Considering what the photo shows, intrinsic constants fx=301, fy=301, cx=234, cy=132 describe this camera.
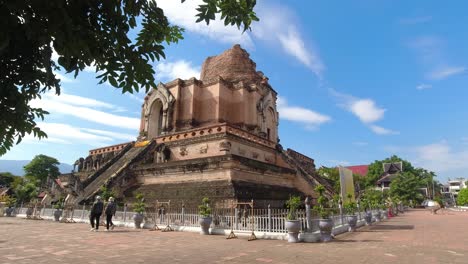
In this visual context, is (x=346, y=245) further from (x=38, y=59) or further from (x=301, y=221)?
(x=38, y=59)

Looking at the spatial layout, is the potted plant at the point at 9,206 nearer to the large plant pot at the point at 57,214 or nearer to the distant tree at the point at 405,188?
the large plant pot at the point at 57,214

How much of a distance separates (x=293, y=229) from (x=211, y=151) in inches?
401

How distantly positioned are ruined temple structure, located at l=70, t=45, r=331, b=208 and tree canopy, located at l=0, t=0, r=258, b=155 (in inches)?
460

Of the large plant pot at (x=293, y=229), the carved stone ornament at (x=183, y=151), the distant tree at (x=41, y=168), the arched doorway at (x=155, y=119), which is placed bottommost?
the large plant pot at (x=293, y=229)

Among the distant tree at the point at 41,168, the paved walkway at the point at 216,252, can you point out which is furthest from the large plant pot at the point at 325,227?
the distant tree at the point at 41,168

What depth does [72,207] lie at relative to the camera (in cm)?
1850

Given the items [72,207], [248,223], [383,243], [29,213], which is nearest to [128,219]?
[72,207]

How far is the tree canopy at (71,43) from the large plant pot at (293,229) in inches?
303

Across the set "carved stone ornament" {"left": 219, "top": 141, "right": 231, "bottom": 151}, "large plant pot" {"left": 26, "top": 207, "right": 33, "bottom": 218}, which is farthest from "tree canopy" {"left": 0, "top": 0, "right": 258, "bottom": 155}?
"large plant pot" {"left": 26, "top": 207, "right": 33, "bottom": 218}

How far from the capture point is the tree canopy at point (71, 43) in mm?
2658

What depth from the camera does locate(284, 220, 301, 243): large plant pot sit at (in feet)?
32.7

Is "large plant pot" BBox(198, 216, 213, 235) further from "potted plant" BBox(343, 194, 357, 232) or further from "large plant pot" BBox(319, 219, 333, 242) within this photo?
"potted plant" BBox(343, 194, 357, 232)

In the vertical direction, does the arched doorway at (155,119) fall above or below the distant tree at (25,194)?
above

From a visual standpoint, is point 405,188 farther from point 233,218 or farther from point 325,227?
point 233,218
